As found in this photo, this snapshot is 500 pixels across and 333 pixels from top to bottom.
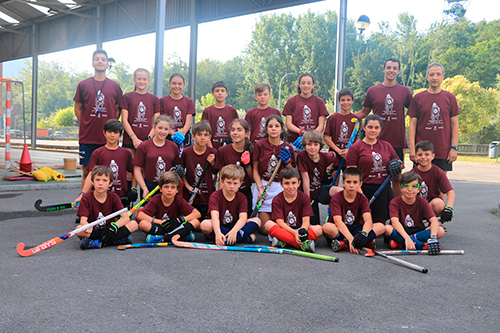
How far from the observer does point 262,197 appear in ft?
18.1

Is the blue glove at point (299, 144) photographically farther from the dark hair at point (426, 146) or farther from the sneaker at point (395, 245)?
the sneaker at point (395, 245)

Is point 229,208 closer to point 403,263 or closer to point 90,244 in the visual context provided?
point 90,244

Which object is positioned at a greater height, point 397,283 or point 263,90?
point 263,90

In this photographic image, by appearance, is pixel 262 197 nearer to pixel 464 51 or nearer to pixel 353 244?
pixel 353 244

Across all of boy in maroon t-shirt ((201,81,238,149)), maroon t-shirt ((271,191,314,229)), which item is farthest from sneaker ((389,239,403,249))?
boy in maroon t-shirt ((201,81,238,149))

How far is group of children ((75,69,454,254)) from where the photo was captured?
491 centimetres

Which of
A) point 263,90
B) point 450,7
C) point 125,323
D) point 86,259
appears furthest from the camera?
point 450,7

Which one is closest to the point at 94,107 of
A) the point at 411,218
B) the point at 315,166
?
the point at 315,166

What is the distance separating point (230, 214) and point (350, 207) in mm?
1338

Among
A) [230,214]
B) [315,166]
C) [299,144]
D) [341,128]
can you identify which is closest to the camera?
[230,214]

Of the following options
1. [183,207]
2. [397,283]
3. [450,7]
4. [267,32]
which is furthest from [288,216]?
[267,32]

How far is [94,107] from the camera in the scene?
247 inches

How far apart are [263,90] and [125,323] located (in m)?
4.12

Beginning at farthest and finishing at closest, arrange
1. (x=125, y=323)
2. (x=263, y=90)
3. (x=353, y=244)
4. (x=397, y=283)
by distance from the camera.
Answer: (x=263, y=90) < (x=353, y=244) < (x=397, y=283) < (x=125, y=323)
